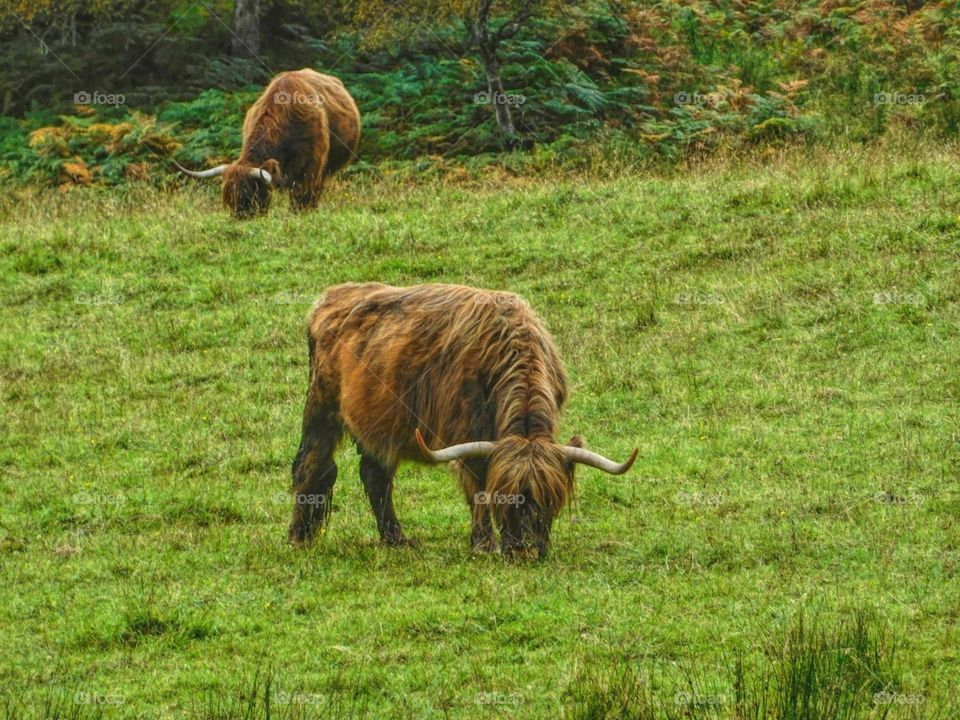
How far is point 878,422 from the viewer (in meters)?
11.4

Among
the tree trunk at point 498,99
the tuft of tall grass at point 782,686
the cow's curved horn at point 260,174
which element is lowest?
the tuft of tall grass at point 782,686

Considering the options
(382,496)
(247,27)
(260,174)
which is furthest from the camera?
(247,27)

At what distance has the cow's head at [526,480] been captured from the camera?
8.73 metres

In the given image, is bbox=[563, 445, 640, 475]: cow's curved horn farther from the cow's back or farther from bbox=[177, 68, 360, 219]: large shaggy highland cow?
bbox=[177, 68, 360, 219]: large shaggy highland cow

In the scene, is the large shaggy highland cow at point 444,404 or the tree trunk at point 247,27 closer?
the large shaggy highland cow at point 444,404

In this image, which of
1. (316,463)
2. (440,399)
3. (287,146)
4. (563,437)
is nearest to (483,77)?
(287,146)

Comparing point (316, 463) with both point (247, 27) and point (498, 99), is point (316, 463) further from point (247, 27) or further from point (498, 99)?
point (247, 27)

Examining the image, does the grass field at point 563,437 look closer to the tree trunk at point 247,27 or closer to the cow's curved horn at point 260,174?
the cow's curved horn at point 260,174

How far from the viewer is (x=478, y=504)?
29.9 feet

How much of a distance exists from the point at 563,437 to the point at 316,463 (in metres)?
2.42

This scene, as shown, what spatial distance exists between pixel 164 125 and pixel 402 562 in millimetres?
15991

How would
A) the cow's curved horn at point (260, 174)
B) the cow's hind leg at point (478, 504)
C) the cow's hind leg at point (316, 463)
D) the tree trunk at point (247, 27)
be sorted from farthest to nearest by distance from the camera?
the tree trunk at point (247, 27), the cow's curved horn at point (260, 174), the cow's hind leg at point (316, 463), the cow's hind leg at point (478, 504)

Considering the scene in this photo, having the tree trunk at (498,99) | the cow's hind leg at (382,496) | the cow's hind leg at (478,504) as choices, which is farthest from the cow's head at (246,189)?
the cow's hind leg at (478,504)

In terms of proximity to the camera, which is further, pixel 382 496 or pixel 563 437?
pixel 563 437
